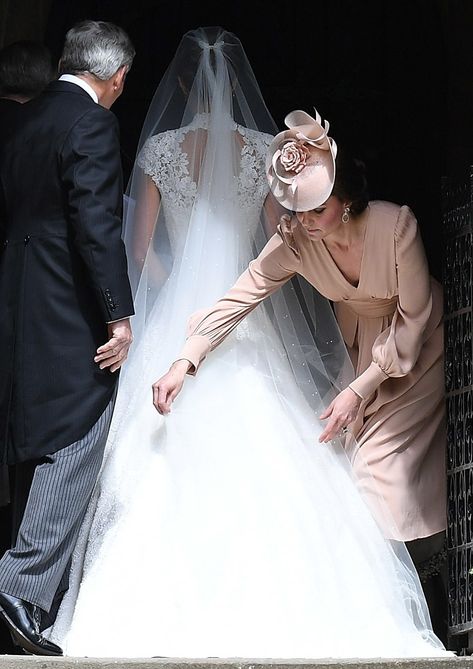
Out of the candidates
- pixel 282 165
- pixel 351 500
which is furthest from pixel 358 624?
pixel 282 165

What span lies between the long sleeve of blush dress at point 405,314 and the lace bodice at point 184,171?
0.55 meters

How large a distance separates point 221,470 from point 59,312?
69 centimetres

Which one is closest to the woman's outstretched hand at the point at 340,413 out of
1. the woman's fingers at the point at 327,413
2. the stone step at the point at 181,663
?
the woman's fingers at the point at 327,413

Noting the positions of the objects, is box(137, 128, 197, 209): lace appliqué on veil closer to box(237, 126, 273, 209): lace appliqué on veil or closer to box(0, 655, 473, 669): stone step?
box(237, 126, 273, 209): lace appliqué on veil

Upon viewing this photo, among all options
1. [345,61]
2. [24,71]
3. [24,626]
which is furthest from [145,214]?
[345,61]

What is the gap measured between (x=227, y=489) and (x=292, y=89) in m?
2.61

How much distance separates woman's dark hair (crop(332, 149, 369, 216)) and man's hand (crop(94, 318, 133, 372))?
0.83 m

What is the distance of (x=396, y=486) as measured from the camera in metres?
4.64

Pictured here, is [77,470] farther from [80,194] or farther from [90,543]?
[80,194]

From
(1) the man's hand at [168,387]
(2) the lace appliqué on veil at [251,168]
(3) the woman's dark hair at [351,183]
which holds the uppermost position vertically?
(2) the lace appliqué on veil at [251,168]

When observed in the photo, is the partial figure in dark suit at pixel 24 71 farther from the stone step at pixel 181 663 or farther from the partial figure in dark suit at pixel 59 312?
the stone step at pixel 181 663

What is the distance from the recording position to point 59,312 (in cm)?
424

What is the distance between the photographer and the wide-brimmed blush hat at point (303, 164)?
14.5 feet

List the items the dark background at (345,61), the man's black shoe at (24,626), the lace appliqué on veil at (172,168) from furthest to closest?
the dark background at (345,61)
the lace appliqué on veil at (172,168)
the man's black shoe at (24,626)
